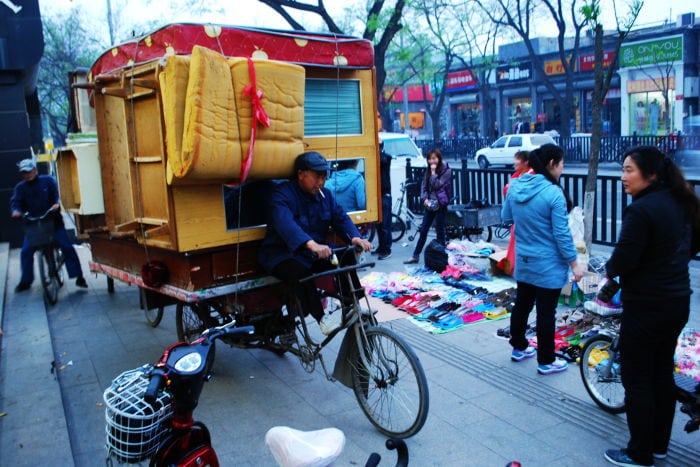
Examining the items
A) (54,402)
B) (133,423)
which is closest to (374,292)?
(54,402)

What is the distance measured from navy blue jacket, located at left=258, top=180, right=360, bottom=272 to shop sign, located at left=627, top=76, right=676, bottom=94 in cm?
2860

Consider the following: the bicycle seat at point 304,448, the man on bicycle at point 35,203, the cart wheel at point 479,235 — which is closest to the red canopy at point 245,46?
the bicycle seat at point 304,448

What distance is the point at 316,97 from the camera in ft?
17.4

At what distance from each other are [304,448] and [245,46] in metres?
3.27

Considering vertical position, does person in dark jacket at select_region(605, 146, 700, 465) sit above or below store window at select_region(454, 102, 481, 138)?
below

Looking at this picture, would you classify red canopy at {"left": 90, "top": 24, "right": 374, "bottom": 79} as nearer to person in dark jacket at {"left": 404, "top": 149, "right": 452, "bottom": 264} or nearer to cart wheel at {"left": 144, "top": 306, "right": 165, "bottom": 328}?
cart wheel at {"left": 144, "top": 306, "right": 165, "bottom": 328}

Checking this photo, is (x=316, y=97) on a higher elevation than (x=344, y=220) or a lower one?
higher

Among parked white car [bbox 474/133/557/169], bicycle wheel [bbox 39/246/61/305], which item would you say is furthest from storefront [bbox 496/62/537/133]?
bicycle wheel [bbox 39/246/61/305]

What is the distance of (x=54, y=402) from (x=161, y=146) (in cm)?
213

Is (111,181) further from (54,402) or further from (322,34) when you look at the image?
(322,34)

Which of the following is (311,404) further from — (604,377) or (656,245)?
→ (656,245)

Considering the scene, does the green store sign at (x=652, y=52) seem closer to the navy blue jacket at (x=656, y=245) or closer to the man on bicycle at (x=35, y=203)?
the man on bicycle at (x=35, y=203)

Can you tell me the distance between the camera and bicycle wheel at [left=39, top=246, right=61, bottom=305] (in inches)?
322

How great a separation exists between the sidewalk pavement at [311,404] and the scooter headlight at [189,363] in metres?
1.62
